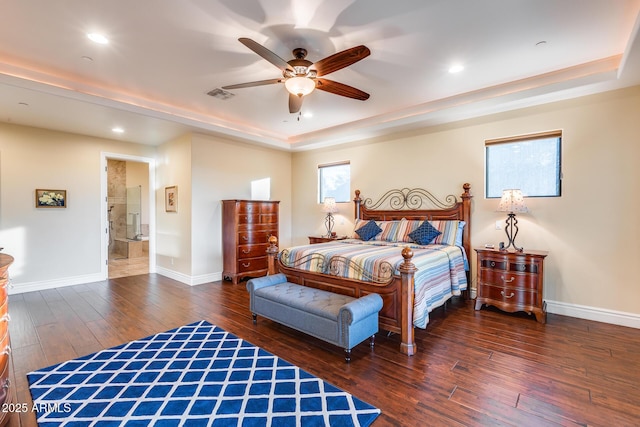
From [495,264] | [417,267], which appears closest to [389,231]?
[495,264]

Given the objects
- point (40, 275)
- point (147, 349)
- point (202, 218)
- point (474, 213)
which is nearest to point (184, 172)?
point (202, 218)

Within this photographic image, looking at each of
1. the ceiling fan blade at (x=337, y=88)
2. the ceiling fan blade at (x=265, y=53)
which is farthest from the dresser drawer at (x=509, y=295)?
the ceiling fan blade at (x=265, y=53)

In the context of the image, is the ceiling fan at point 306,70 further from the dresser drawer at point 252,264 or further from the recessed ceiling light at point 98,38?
the dresser drawer at point 252,264

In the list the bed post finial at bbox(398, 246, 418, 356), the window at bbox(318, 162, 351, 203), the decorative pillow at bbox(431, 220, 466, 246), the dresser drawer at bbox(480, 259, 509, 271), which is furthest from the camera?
the window at bbox(318, 162, 351, 203)

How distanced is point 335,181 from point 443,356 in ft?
14.5

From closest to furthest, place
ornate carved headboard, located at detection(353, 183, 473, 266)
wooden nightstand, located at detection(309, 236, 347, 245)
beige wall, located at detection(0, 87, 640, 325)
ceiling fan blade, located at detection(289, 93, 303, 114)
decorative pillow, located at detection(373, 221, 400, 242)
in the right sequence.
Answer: ceiling fan blade, located at detection(289, 93, 303, 114) < beige wall, located at detection(0, 87, 640, 325) < ornate carved headboard, located at detection(353, 183, 473, 266) < decorative pillow, located at detection(373, 221, 400, 242) < wooden nightstand, located at detection(309, 236, 347, 245)

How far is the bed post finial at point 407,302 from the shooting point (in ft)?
9.02

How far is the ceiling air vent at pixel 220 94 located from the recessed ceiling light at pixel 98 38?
4.48 ft

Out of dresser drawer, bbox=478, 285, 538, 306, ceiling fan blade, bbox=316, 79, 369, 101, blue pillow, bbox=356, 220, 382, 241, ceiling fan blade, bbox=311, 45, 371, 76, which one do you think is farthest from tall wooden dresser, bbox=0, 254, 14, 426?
dresser drawer, bbox=478, 285, 538, 306

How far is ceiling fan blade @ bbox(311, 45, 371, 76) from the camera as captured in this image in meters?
2.47

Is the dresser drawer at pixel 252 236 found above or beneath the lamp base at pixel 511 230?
beneath

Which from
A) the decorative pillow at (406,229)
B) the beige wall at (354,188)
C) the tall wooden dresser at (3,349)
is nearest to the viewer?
the tall wooden dresser at (3,349)

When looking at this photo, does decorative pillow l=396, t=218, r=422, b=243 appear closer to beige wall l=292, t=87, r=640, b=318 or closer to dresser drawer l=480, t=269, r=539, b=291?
beige wall l=292, t=87, r=640, b=318

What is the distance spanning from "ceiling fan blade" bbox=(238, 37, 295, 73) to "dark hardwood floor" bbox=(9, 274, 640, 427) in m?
2.70
